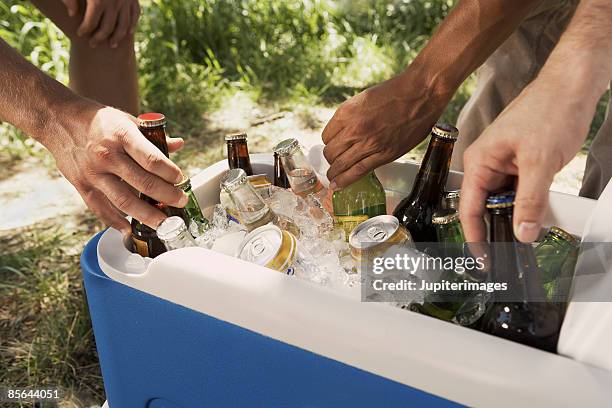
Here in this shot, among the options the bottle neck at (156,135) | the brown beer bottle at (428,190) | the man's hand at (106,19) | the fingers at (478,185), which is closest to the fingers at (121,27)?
the man's hand at (106,19)

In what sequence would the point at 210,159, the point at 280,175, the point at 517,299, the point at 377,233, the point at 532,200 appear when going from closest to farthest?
the point at 532,200 → the point at 517,299 → the point at 377,233 → the point at 280,175 → the point at 210,159

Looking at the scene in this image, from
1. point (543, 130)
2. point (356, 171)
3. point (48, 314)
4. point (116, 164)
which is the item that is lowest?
point (48, 314)

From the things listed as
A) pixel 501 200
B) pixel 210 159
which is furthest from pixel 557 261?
pixel 210 159

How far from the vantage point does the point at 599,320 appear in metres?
0.77

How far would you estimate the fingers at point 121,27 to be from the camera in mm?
1908

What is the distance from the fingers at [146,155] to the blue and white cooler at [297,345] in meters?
0.15

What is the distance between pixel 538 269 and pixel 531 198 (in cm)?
25

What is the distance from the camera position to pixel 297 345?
90 centimetres

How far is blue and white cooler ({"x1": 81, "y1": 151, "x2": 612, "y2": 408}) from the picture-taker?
77 centimetres

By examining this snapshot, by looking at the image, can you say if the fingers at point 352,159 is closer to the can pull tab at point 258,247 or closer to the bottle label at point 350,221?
the bottle label at point 350,221

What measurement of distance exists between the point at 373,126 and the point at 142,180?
0.47 m

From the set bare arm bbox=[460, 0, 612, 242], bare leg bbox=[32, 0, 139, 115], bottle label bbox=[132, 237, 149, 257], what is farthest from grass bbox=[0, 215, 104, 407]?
bare arm bbox=[460, 0, 612, 242]

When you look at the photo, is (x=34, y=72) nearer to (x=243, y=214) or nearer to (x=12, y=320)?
(x=243, y=214)

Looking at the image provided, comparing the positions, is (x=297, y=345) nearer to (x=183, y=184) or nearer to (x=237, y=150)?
(x=183, y=184)
